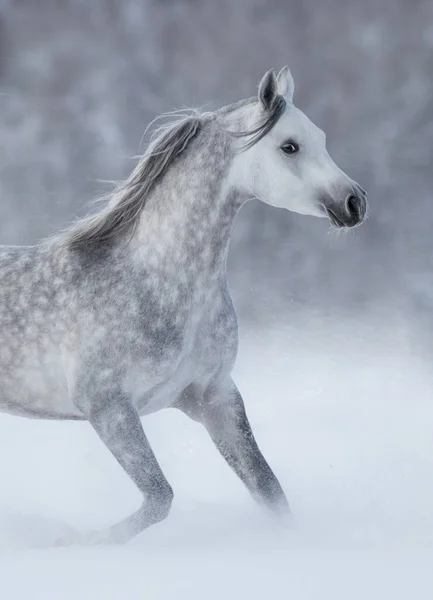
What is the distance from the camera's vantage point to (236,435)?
9.09ft

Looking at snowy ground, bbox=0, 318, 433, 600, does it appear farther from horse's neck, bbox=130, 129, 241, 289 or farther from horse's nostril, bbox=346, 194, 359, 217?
horse's nostril, bbox=346, 194, 359, 217

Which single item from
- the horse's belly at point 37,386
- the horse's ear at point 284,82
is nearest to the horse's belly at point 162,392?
the horse's belly at point 37,386

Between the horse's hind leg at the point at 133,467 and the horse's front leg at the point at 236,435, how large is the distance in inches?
9.9

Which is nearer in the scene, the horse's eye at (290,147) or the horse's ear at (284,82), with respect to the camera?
the horse's eye at (290,147)

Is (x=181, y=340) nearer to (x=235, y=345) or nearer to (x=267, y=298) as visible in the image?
(x=235, y=345)

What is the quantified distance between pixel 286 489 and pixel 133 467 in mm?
995

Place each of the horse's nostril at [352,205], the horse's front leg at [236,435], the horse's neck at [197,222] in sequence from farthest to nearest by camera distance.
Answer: the horse's front leg at [236,435] → the horse's neck at [197,222] → the horse's nostril at [352,205]

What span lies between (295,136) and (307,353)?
10.1 feet

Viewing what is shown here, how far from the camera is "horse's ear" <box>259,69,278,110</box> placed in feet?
8.29

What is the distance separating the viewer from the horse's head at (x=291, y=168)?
99.3 inches

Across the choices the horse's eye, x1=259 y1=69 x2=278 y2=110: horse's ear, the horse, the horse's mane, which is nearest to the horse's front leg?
the horse

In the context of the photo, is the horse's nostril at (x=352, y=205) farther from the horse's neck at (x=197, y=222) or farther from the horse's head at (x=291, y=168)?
the horse's neck at (x=197, y=222)

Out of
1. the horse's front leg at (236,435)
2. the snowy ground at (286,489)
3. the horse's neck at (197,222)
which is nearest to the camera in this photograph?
the snowy ground at (286,489)

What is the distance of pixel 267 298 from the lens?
240 inches
